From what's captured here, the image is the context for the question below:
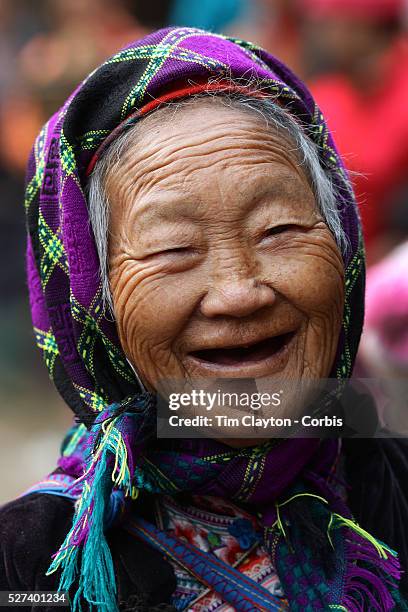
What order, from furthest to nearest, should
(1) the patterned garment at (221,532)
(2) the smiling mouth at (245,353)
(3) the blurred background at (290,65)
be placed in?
1. (3) the blurred background at (290,65)
2. (1) the patterned garment at (221,532)
3. (2) the smiling mouth at (245,353)

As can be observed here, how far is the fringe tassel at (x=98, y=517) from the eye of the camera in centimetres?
189

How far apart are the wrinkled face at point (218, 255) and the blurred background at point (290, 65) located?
1580 millimetres

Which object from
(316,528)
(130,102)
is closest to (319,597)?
(316,528)

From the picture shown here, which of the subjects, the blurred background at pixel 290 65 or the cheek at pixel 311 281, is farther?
the blurred background at pixel 290 65

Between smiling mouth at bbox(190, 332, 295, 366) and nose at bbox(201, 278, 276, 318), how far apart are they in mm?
114

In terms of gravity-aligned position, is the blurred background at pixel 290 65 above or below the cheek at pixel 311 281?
above

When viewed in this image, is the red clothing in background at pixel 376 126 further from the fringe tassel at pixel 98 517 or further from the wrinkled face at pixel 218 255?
the fringe tassel at pixel 98 517

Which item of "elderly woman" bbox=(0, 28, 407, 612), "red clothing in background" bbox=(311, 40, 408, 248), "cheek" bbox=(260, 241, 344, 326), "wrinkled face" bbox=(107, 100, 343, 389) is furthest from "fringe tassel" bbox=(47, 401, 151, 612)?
"red clothing in background" bbox=(311, 40, 408, 248)

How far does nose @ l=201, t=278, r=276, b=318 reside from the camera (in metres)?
1.84

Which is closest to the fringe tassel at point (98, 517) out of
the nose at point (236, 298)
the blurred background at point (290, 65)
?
the nose at point (236, 298)

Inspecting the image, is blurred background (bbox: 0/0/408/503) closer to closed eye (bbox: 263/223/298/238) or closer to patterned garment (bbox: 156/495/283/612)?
patterned garment (bbox: 156/495/283/612)

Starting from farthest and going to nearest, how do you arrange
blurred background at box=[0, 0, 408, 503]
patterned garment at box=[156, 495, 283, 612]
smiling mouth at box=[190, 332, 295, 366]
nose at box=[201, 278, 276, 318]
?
blurred background at box=[0, 0, 408, 503]
patterned garment at box=[156, 495, 283, 612]
smiling mouth at box=[190, 332, 295, 366]
nose at box=[201, 278, 276, 318]

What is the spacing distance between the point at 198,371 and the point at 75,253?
383mm

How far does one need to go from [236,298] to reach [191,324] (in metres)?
0.12
